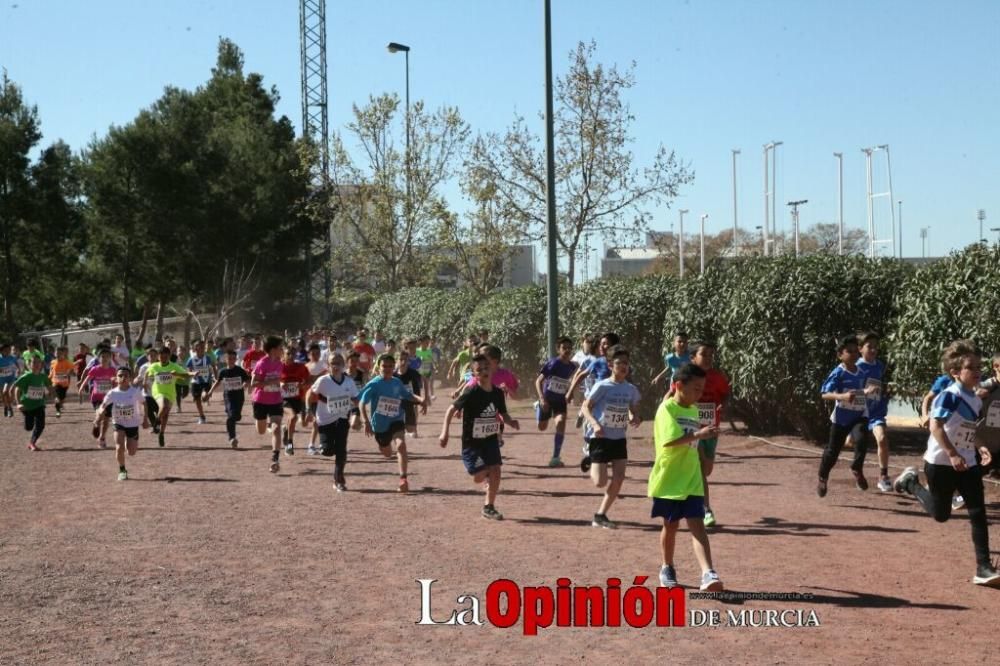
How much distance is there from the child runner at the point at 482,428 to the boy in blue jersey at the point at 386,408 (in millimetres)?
2143

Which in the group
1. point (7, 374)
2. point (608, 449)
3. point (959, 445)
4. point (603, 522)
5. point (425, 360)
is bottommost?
point (603, 522)

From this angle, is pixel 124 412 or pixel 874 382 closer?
pixel 874 382

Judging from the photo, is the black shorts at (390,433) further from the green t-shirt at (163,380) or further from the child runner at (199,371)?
the child runner at (199,371)

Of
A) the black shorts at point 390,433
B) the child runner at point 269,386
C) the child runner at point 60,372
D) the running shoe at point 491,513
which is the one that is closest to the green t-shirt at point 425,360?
the child runner at point 60,372

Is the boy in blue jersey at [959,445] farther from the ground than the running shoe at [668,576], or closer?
farther from the ground

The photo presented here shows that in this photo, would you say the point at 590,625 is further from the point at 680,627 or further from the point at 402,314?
the point at 402,314

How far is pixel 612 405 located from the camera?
10547 millimetres

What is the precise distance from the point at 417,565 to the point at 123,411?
7.35 metres

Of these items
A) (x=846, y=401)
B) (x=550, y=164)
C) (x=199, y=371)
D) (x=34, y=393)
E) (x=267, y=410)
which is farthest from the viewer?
(x=199, y=371)

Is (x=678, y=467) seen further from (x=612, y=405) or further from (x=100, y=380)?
(x=100, y=380)

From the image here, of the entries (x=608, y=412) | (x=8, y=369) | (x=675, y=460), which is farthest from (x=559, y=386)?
(x=8, y=369)

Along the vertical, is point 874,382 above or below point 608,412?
above

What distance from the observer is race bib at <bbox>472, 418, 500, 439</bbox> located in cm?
1098

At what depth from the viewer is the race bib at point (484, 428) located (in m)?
11.0
